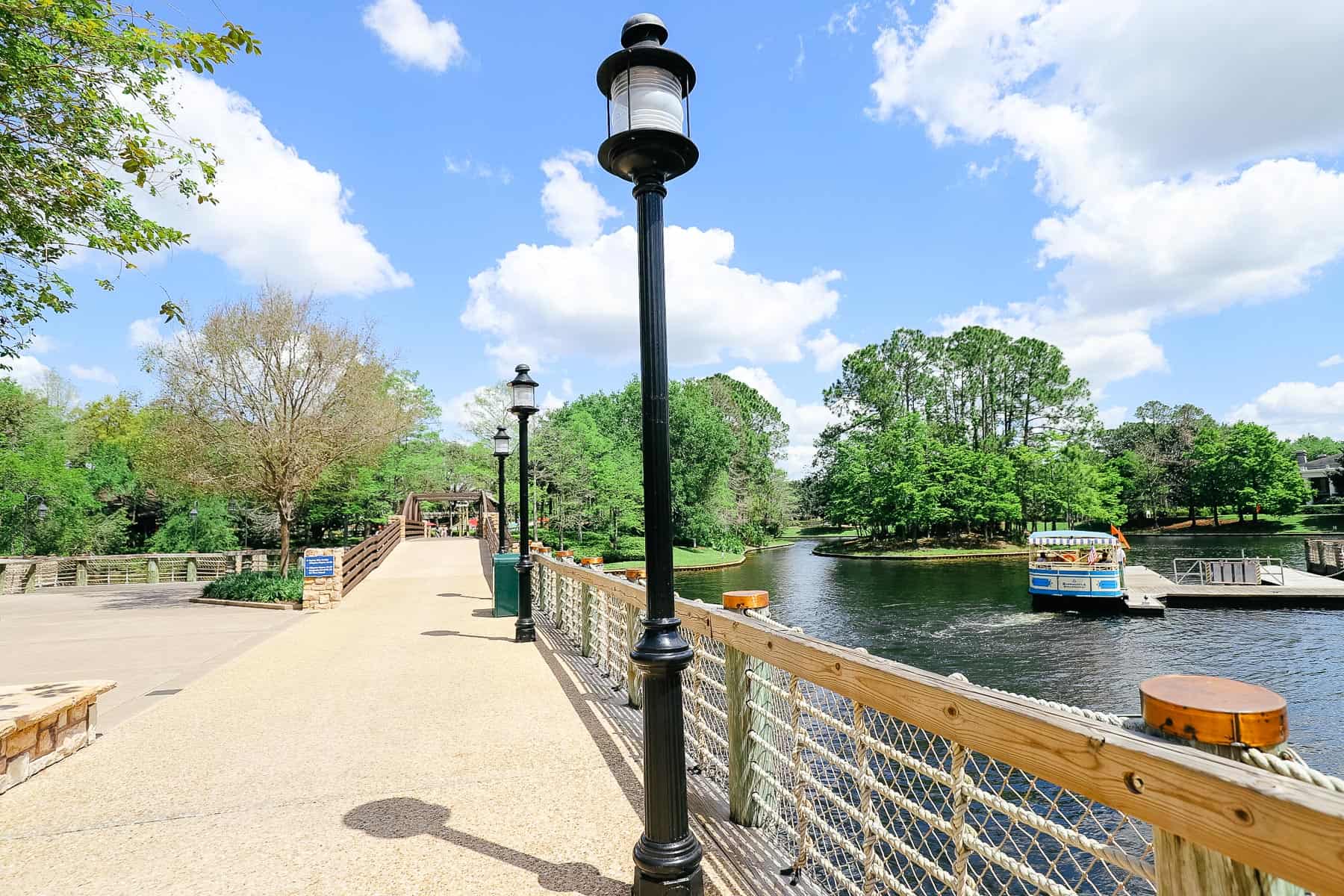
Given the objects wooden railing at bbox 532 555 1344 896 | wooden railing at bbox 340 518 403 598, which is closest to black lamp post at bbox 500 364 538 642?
wooden railing at bbox 532 555 1344 896

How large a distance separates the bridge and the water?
5.80 meters

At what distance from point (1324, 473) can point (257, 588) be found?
297 ft

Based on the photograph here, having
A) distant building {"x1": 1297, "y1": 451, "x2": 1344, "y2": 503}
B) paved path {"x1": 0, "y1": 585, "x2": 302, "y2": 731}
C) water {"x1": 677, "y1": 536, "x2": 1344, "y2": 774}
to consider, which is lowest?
water {"x1": 677, "y1": 536, "x2": 1344, "y2": 774}

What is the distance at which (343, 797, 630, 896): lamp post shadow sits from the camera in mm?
2742

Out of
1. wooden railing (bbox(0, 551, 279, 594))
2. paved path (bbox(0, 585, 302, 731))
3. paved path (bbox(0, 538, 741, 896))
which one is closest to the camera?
paved path (bbox(0, 538, 741, 896))

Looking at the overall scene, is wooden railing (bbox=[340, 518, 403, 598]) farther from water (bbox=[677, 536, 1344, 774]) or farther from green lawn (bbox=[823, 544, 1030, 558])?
green lawn (bbox=[823, 544, 1030, 558])

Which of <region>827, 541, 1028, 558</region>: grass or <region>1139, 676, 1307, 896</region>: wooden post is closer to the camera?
<region>1139, 676, 1307, 896</region>: wooden post

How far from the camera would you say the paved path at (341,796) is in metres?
2.92

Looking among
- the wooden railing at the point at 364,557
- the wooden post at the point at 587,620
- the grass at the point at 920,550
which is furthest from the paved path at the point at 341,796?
the grass at the point at 920,550

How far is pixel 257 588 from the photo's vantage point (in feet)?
45.4

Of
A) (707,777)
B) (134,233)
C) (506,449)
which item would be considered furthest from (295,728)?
(506,449)

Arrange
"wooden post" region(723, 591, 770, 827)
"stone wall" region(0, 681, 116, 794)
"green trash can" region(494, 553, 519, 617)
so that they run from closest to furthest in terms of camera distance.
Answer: "wooden post" region(723, 591, 770, 827) → "stone wall" region(0, 681, 116, 794) → "green trash can" region(494, 553, 519, 617)

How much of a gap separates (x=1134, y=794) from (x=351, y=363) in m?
17.1

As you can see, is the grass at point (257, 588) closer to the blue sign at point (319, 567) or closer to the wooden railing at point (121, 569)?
the blue sign at point (319, 567)
